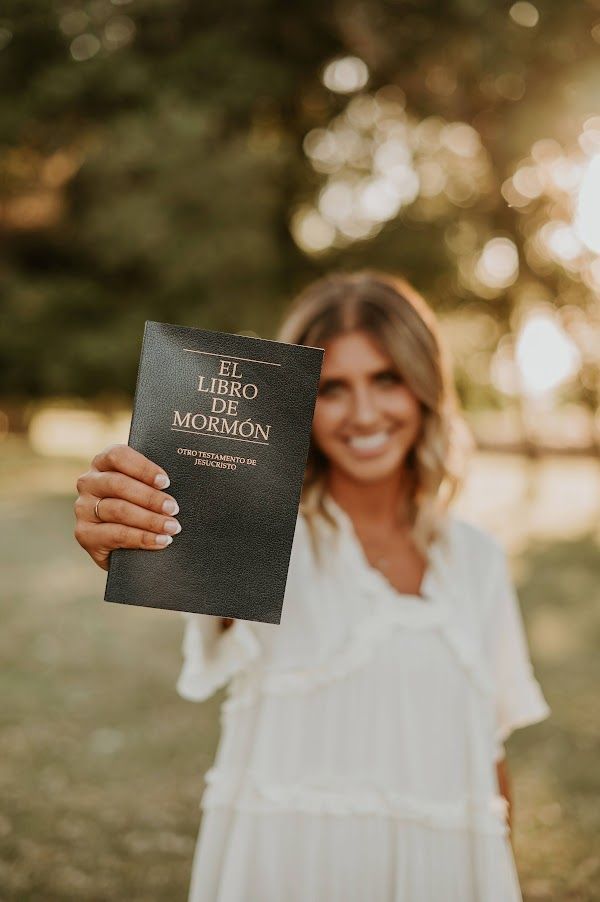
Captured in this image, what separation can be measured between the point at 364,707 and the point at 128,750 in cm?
413

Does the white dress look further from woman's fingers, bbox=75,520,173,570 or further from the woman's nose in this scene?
woman's fingers, bbox=75,520,173,570

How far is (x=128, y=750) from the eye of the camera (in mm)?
6004

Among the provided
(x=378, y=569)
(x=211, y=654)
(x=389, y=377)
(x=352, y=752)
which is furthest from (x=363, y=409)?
(x=352, y=752)

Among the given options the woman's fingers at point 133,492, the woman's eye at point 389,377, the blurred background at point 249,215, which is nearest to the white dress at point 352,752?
the woman's eye at point 389,377

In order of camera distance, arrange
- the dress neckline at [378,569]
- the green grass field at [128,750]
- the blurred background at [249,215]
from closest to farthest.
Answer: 1. the dress neckline at [378,569]
2. the green grass field at [128,750]
3. the blurred background at [249,215]

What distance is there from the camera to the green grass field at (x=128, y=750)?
447cm

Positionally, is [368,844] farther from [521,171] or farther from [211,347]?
[521,171]

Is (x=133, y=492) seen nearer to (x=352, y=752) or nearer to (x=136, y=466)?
(x=136, y=466)

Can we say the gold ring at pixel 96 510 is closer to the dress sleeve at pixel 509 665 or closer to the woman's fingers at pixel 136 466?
the woman's fingers at pixel 136 466

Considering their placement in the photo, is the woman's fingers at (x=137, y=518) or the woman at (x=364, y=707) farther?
the woman at (x=364, y=707)

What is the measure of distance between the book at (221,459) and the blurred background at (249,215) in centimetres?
495

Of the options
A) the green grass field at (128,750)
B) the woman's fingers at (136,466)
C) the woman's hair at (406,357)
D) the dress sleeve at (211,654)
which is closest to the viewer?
the woman's fingers at (136,466)

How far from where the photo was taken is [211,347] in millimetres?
1646

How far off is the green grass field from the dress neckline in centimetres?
Answer: 253
